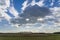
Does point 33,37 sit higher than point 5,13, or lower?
lower

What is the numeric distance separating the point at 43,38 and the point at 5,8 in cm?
208

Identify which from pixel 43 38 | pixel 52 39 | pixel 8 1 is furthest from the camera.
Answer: pixel 52 39

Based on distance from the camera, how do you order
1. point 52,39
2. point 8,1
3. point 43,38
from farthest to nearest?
point 52,39
point 43,38
point 8,1

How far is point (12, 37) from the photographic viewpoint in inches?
348

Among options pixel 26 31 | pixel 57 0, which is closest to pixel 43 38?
pixel 26 31

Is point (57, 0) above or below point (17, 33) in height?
above

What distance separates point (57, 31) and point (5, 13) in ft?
6.98

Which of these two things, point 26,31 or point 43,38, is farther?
point 43,38

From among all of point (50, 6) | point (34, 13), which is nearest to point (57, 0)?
point (50, 6)

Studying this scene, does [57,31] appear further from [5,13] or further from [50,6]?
[5,13]

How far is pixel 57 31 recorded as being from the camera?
764cm

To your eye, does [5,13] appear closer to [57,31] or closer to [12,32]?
[12,32]

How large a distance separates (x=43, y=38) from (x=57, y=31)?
96cm

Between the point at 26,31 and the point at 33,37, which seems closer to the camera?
the point at 26,31
